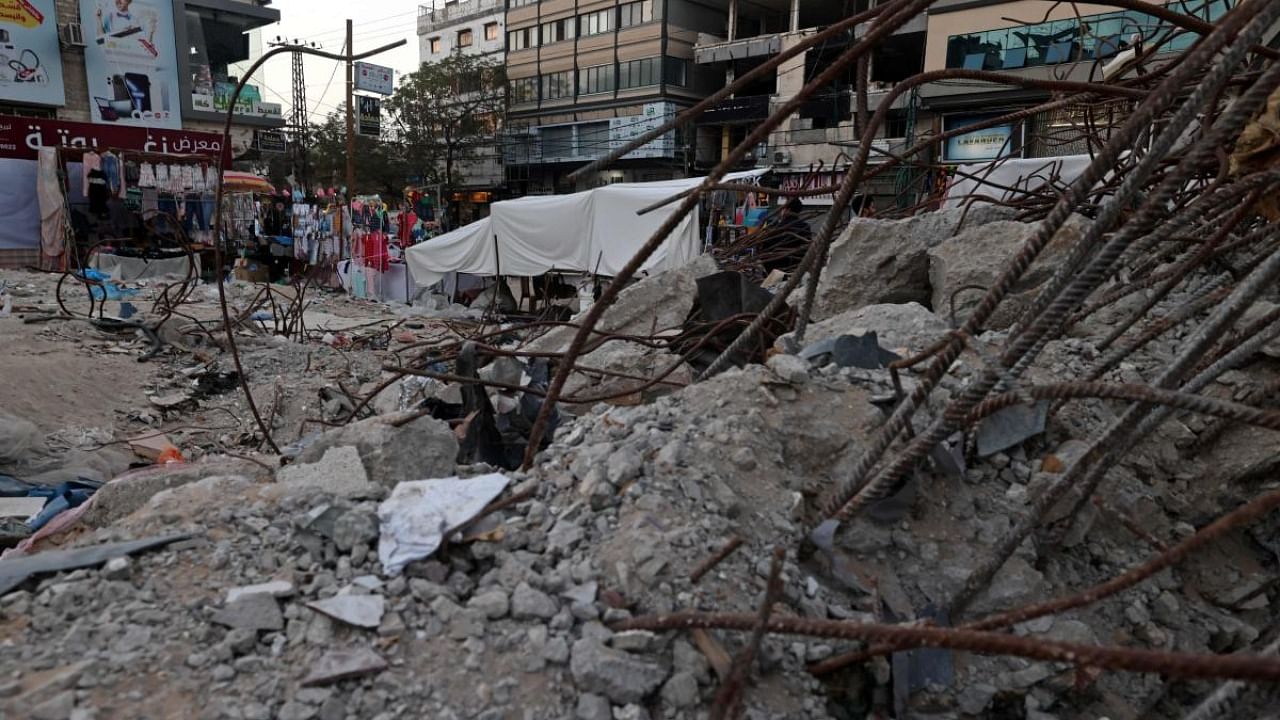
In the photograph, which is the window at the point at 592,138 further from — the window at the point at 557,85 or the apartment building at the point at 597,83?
A: the window at the point at 557,85

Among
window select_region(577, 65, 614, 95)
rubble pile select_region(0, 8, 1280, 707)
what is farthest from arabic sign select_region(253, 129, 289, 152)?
rubble pile select_region(0, 8, 1280, 707)

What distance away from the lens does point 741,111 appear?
94.8ft

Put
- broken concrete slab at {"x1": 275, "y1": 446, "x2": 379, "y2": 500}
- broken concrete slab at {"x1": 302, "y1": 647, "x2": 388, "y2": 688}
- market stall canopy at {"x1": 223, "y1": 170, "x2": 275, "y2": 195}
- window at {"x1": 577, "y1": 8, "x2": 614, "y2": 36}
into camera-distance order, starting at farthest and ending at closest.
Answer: window at {"x1": 577, "y1": 8, "x2": 614, "y2": 36}
market stall canopy at {"x1": 223, "y1": 170, "x2": 275, "y2": 195}
broken concrete slab at {"x1": 275, "y1": 446, "x2": 379, "y2": 500}
broken concrete slab at {"x1": 302, "y1": 647, "x2": 388, "y2": 688}

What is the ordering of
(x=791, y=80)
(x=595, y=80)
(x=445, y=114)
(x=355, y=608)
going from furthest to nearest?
(x=595, y=80), (x=445, y=114), (x=791, y=80), (x=355, y=608)

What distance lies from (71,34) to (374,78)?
28.9ft

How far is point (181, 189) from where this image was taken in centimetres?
1284

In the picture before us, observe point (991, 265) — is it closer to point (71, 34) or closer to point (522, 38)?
point (71, 34)

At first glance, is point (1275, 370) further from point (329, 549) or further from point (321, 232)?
point (321, 232)

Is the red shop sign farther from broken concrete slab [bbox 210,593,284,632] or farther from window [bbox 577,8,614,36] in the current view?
window [bbox 577,8,614,36]

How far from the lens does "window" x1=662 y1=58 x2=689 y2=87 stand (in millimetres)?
32625

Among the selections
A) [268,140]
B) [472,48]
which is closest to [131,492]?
[268,140]

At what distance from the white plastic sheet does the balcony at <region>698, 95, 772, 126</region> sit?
27625 mm

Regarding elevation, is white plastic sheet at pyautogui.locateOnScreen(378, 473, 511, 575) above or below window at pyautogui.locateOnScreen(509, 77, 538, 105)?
below

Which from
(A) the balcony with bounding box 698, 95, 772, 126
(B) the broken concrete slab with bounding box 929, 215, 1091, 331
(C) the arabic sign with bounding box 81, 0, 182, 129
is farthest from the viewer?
(A) the balcony with bounding box 698, 95, 772, 126
